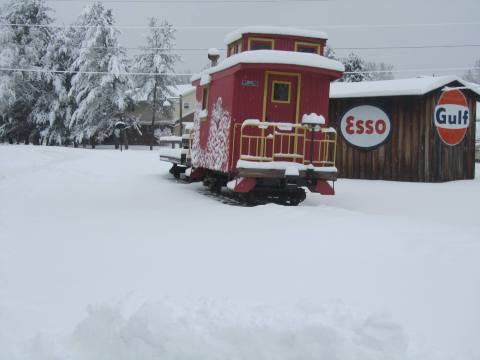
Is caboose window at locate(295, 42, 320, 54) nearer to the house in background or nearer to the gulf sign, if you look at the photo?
the gulf sign

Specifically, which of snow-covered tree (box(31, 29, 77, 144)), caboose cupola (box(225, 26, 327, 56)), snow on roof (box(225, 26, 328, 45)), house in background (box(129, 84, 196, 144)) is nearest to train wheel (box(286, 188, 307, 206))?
caboose cupola (box(225, 26, 327, 56))

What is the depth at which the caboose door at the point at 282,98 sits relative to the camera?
11.8 m

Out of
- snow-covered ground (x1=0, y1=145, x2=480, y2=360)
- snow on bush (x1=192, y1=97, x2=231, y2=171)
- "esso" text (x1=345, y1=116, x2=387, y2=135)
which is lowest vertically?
snow-covered ground (x1=0, y1=145, x2=480, y2=360)

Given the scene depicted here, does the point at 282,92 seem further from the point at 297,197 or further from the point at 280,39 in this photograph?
the point at 297,197

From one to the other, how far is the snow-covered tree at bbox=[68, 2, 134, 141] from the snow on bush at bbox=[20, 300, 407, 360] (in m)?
37.8

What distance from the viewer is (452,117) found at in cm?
1825

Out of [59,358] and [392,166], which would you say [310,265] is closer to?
[59,358]

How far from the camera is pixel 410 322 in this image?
4363 mm

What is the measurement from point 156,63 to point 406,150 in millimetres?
30618

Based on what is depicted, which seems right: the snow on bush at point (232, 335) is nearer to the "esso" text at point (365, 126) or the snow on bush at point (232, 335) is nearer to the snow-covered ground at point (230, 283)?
the snow-covered ground at point (230, 283)

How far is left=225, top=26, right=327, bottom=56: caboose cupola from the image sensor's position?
1259 cm

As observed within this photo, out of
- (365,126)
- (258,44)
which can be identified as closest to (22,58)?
(365,126)

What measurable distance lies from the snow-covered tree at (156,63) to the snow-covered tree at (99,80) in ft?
10.1

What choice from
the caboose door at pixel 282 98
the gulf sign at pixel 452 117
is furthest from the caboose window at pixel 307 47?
the gulf sign at pixel 452 117
